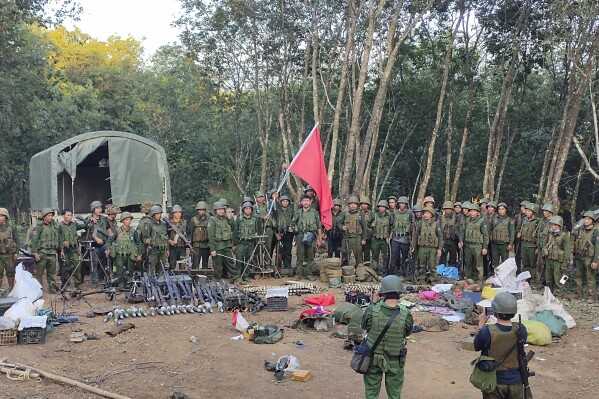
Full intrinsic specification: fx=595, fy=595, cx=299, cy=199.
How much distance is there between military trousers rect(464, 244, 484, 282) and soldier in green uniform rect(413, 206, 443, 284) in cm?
61

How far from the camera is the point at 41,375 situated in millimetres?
6965

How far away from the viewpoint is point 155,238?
12016 millimetres

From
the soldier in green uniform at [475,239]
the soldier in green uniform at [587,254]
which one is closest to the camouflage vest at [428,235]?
the soldier in green uniform at [475,239]

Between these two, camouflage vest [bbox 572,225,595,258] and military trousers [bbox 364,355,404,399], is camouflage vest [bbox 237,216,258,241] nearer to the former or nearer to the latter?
camouflage vest [bbox 572,225,595,258]

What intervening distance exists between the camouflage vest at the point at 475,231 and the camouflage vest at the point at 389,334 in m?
7.83

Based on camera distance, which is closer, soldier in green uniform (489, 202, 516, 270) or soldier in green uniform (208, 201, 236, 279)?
soldier in green uniform (208, 201, 236, 279)

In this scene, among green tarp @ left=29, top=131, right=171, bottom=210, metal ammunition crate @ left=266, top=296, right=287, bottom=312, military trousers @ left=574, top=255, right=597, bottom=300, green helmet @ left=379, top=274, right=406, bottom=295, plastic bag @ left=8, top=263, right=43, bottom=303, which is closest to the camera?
green helmet @ left=379, top=274, right=406, bottom=295

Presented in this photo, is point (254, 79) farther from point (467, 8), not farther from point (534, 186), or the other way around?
point (534, 186)

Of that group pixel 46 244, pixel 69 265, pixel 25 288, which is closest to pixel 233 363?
pixel 25 288

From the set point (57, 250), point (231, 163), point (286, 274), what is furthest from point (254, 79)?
point (57, 250)

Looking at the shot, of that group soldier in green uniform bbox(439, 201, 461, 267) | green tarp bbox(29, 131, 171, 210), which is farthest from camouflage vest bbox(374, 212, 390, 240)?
green tarp bbox(29, 131, 171, 210)

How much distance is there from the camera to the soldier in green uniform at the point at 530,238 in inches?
488

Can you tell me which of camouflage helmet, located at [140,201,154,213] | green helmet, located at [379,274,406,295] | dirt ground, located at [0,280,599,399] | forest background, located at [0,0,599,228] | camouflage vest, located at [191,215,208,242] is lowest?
dirt ground, located at [0,280,599,399]

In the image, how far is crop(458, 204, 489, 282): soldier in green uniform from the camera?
12.7 meters
